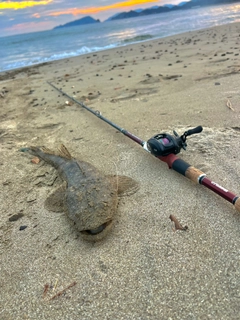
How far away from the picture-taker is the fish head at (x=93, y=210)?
2.27 meters

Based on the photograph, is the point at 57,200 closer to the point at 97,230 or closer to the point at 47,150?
the point at 97,230

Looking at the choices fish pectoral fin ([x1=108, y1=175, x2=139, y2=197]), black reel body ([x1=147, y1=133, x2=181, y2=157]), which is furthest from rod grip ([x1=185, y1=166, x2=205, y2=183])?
fish pectoral fin ([x1=108, y1=175, x2=139, y2=197])

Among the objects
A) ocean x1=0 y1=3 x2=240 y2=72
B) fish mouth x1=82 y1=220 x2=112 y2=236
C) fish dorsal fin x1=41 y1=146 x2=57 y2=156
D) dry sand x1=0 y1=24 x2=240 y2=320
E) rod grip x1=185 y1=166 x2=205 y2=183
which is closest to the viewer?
dry sand x1=0 y1=24 x2=240 y2=320

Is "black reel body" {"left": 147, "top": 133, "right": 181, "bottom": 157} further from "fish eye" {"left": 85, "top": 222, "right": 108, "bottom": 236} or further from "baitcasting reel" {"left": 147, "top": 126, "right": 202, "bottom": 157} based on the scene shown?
"fish eye" {"left": 85, "top": 222, "right": 108, "bottom": 236}

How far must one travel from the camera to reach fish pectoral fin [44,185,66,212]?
2754 mm

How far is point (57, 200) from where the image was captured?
2.86m

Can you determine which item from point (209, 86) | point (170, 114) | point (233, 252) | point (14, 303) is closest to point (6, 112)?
point (170, 114)

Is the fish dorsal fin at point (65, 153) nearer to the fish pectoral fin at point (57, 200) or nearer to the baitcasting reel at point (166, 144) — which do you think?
the fish pectoral fin at point (57, 200)

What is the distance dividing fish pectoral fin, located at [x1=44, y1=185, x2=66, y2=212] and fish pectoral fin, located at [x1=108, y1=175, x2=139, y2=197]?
56 centimetres

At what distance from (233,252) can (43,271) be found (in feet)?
4.78

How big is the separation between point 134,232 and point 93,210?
1.33 ft

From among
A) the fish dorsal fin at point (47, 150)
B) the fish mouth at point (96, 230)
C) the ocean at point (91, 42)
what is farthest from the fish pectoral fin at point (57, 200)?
the ocean at point (91, 42)

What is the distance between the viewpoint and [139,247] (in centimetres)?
217

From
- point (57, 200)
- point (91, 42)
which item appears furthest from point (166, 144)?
point (91, 42)
